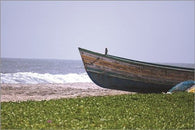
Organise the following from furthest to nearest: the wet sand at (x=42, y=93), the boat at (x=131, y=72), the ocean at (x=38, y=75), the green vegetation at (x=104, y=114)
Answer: the ocean at (x=38, y=75)
the boat at (x=131, y=72)
the wet sand at (x=42, y=93)
the green vegetation at (x=104, y=114)

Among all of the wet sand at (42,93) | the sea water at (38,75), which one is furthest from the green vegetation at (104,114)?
the sea water at (38,75)

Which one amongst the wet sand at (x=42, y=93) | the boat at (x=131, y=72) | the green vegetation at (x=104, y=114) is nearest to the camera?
the green vegetation at (x=104, y=114)

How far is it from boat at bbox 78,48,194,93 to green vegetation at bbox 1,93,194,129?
23.7ft

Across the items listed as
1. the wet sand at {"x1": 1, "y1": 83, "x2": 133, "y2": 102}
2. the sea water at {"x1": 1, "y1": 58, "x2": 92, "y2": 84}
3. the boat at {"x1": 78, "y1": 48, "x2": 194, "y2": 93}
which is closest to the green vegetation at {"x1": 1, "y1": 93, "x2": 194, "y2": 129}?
the boat at {"x1": 78, "y1": 48, "x2": 194, "y2": 93}

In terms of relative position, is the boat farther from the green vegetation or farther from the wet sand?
the green vegetation

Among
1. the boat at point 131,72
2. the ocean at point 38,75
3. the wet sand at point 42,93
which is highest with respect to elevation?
the boat at point 131,72

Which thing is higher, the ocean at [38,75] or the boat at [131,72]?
the boat at [131,72]

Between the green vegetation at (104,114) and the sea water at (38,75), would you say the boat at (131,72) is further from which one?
the sea water at (38,75)

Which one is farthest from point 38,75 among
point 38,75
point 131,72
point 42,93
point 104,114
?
point 104,114

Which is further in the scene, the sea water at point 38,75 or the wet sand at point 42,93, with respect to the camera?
the sea water at point 38,75

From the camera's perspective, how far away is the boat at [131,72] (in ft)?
72.0

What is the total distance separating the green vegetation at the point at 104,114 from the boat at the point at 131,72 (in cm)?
722

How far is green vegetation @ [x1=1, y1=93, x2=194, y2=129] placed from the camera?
9.66 m

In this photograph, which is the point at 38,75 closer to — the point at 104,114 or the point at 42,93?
the point at 42,93
